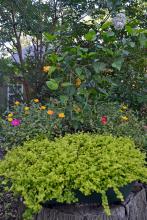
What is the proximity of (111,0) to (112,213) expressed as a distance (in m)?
3.06

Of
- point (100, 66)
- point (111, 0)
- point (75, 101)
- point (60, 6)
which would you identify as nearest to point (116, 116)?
point (75, 101)

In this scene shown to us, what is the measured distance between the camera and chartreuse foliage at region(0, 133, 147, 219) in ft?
5.24

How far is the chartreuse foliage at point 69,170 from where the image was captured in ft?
5.24

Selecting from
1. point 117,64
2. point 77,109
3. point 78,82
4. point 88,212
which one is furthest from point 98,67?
point 88,212

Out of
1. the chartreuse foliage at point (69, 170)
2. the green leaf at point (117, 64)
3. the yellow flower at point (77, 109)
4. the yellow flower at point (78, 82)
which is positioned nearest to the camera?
the chartreuse foliage at point (69, 170)

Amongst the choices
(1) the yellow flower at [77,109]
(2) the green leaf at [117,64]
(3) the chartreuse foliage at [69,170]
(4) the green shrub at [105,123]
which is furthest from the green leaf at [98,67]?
(3) the chartreuse foliage at [69,170]

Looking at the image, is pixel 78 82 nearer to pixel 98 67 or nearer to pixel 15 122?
pixel 98 67

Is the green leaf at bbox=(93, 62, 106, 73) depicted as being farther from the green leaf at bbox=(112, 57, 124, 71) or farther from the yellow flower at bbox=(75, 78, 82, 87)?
the yellow flower at bbox=(75, 78, 82, 87)

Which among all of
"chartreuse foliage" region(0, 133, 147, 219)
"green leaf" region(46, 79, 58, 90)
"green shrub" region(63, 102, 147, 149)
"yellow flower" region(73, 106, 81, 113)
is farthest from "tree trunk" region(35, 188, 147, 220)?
"yellow flower" region(73, 106, 81, 113)

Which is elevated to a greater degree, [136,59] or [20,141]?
[136,59]

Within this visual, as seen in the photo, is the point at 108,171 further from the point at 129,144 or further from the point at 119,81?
the point at 119,81

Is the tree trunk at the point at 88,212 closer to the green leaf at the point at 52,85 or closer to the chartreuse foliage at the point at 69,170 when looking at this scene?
the chartreuse foliage at the point at 69,170

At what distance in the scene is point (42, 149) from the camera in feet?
6.42

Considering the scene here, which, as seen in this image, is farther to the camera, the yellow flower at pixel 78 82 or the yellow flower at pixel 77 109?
the yellow flower at pixel 77 109
